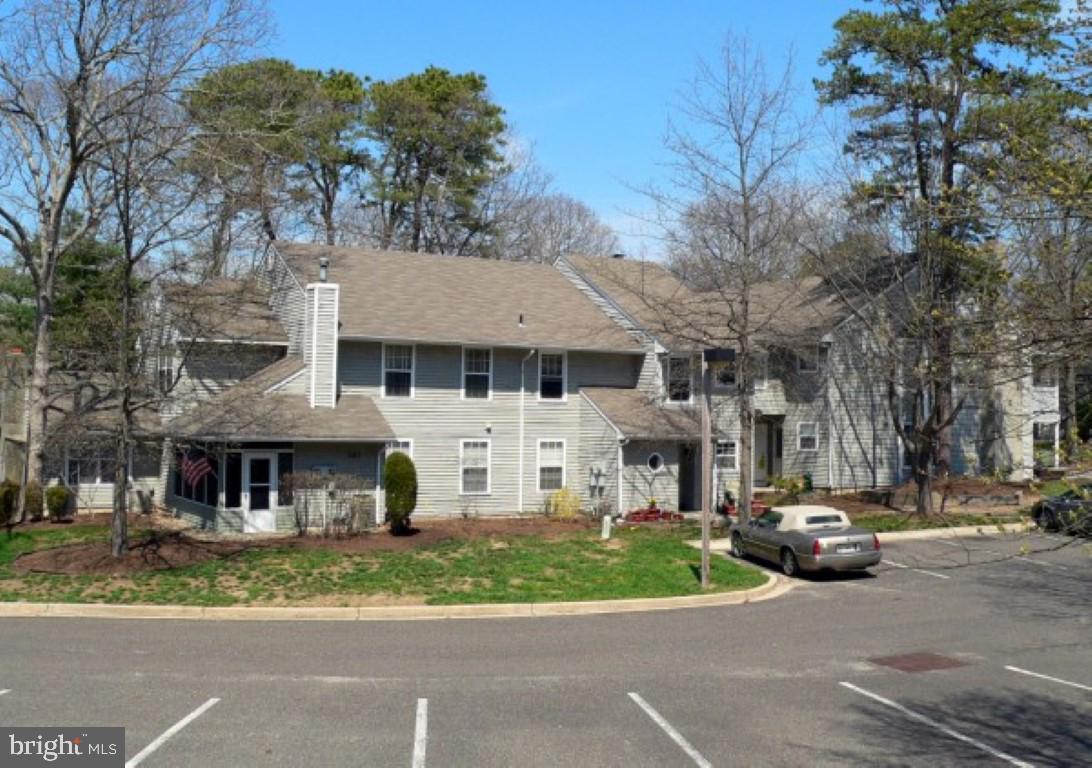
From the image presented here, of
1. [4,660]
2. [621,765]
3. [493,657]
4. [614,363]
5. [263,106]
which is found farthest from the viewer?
[263,106]

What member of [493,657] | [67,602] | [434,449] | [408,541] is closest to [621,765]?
[493,657]

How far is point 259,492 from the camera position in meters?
24.8

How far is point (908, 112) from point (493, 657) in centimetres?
2281

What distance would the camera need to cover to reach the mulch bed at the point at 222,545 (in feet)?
59.5

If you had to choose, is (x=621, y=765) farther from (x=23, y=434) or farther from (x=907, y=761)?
(x=23, y=434)

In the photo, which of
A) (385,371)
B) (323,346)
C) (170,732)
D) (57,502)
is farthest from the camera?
(385,371)

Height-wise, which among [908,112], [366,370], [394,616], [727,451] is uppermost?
[908,112]

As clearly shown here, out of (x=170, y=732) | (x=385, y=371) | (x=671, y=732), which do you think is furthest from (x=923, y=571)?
(x=170, y=732)

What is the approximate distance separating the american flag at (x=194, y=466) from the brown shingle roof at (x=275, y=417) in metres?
1.13

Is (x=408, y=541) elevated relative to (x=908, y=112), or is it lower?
lower

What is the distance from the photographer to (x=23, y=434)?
32.9m

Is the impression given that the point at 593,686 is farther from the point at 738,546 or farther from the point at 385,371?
the point at 385,371

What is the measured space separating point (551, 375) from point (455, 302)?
3.84 meters

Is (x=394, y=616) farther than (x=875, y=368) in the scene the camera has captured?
No
